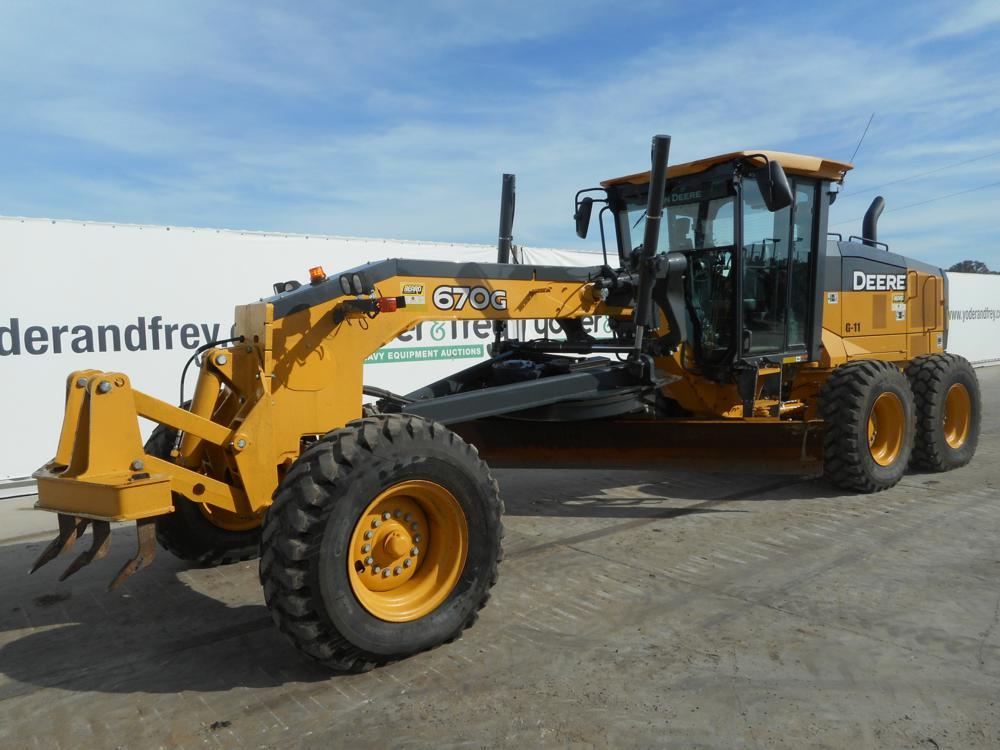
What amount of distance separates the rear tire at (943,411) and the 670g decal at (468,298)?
4.70 m

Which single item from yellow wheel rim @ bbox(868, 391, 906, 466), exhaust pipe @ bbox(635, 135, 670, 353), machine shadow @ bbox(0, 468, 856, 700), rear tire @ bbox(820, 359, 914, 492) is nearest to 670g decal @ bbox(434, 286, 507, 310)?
exhaust pipe @ bbox(635, 135, 670, 353)

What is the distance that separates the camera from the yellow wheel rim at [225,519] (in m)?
4.86

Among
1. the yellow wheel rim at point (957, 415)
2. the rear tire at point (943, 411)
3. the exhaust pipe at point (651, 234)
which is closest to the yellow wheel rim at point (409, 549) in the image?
the exhaust pipe at point (651, 234)

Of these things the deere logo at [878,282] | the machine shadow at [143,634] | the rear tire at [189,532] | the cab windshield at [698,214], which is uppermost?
the cab windshield at [698,214]

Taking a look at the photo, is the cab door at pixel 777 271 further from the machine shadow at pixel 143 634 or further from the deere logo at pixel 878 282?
the machine shadow at pixel 143 634

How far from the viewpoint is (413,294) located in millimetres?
4617

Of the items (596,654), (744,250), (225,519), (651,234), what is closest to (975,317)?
(744,250)

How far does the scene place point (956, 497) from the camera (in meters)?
6.62

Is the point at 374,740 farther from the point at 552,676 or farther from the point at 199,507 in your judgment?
the point at 199,507

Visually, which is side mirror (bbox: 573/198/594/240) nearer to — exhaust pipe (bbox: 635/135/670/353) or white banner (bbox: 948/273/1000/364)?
exhaust pipe (bbox: 635/135/670/353)

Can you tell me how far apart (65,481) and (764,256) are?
537 cm

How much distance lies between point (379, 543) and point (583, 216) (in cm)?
421

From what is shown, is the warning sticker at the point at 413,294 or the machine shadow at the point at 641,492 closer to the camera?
the warning sticker at the point at 413,294

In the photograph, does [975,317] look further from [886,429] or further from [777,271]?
[777,271]
